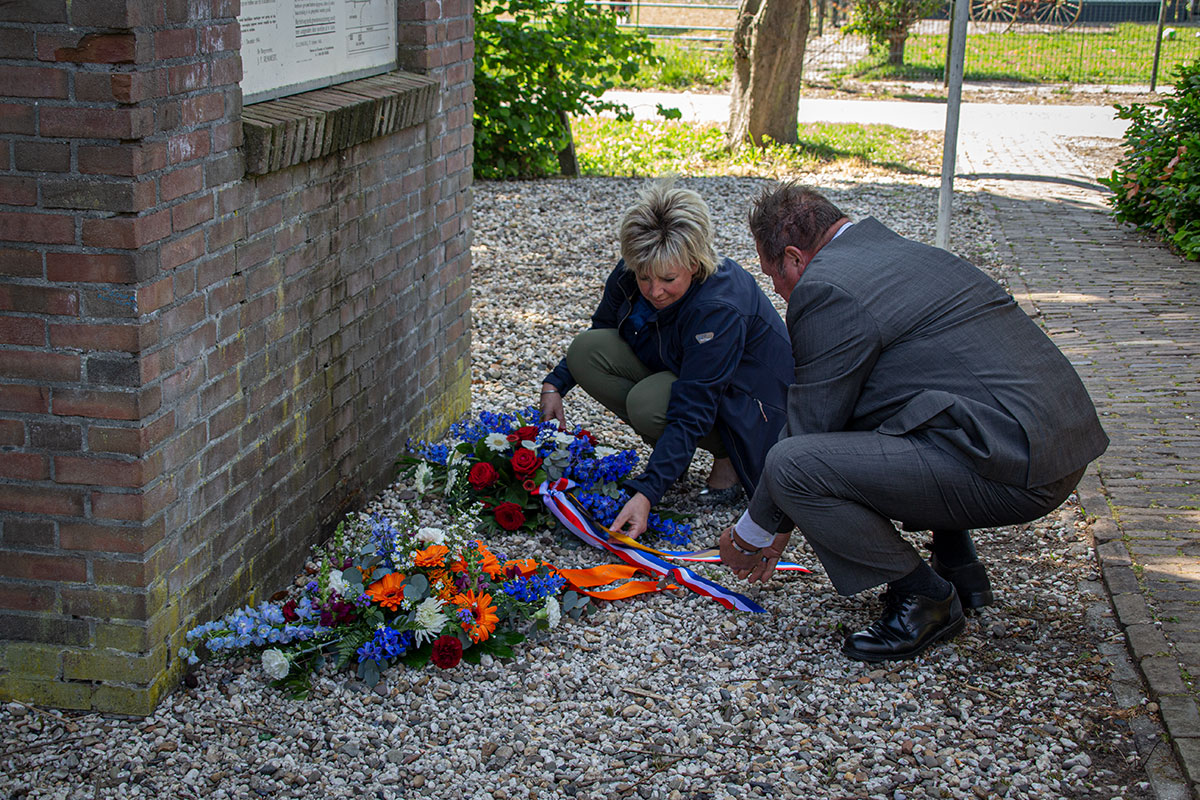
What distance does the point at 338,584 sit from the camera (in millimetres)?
3318

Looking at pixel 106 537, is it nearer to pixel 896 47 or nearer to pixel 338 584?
pixel 338 584

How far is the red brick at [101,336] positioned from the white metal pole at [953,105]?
17.5 feet

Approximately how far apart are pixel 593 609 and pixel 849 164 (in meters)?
9.39

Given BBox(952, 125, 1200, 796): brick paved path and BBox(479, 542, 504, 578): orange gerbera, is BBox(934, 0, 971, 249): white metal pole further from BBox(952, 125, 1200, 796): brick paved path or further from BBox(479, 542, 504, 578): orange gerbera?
BBox(479, 542, 504, 578): orange gerbera

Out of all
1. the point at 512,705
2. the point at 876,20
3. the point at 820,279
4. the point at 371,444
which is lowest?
the point at 512,705

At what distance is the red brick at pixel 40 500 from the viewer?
110 inches

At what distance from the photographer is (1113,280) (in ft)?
25.4

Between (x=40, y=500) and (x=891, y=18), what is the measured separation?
20.6m

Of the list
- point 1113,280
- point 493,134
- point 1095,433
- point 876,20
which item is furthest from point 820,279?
point 876,20

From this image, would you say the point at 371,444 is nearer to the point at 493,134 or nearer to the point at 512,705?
the point at 512,705

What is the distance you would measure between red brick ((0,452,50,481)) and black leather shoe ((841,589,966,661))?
7.37ft

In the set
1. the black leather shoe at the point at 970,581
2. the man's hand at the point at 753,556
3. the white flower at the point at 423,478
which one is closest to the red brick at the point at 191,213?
the white flower at the point at 423,478

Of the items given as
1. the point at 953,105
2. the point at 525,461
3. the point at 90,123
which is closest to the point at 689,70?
the point at 953,105

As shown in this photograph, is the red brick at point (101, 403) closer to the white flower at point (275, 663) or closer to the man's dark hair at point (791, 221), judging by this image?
the white flower at point (275, 663)
